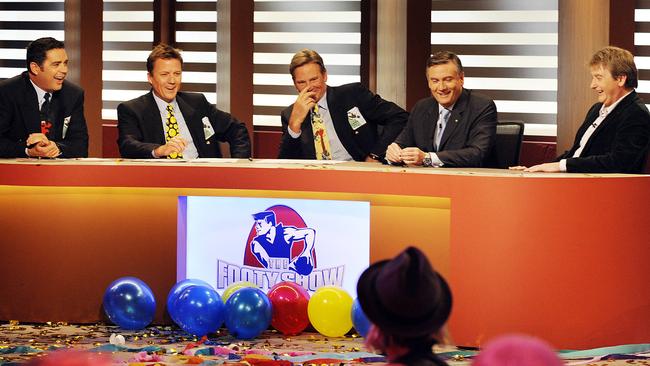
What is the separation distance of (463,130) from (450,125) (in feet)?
0.24

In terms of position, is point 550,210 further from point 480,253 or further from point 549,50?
point 549,50

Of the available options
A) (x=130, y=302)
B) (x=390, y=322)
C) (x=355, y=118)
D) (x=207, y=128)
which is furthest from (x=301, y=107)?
(x=390, y=322)

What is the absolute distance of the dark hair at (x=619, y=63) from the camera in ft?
16.0

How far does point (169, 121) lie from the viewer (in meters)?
6.03

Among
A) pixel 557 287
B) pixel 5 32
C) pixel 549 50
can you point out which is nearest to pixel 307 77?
pixel 557 287

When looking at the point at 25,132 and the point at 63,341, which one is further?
the point at 25,132

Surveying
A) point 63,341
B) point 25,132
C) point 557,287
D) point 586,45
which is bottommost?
point 63,341

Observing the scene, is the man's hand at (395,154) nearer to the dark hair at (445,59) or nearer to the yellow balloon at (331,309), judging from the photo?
the dark hair at (445,59)

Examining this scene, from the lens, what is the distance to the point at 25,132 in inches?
228

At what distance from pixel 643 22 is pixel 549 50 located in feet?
2.56

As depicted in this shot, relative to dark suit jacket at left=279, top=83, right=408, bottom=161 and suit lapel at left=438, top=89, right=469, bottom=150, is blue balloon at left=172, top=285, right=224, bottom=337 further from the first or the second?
suit lapel at left=438, top=89, right=469, bottom=150

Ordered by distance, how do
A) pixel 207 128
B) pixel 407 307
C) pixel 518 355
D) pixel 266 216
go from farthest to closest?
pixel 207 128 < pixel 266 216 < pixel 407 307 < pixel 518 355

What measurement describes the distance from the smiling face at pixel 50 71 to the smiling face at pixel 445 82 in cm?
204

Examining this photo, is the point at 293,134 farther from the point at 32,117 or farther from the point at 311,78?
the point at 32,117
